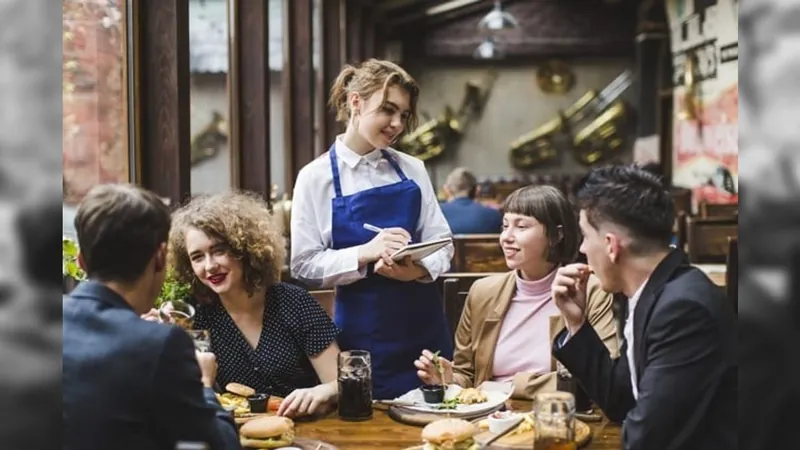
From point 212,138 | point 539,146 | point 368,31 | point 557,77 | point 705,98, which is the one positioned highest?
point 368,31

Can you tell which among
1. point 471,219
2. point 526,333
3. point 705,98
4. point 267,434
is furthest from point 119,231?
point 705,98

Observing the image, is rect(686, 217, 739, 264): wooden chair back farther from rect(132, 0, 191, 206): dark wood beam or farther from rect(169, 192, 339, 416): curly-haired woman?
rect(169, 192, 339, 416): curly-haired woman

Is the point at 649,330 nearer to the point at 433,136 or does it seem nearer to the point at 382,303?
the point at 382,303

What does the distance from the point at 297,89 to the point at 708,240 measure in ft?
10.1

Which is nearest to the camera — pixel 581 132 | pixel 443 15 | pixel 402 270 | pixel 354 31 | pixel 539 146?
pixel 402 270

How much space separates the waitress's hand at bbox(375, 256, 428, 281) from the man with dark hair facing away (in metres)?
0.78

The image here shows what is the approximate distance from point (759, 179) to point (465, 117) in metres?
13.9

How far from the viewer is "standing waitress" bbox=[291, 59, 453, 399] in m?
2.92

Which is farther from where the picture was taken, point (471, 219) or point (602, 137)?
point (602, 137)

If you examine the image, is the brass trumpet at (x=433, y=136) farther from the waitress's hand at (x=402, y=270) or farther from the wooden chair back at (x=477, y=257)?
the waitress's hand at (x=402, y=270)

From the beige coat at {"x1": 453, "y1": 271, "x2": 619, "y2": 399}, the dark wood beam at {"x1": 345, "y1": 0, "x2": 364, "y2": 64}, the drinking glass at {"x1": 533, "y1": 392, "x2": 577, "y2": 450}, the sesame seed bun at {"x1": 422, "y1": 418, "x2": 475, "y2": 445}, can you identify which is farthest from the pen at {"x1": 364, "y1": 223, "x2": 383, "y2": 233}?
the dark wood beam at {"x1": 345, "y1": 0, "x2": 364, "y2": 64}

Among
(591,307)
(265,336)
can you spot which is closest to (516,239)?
(591,307)

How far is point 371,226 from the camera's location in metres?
2.95

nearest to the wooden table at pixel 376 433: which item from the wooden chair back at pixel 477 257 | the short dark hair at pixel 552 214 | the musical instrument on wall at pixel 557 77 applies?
the short dark hair at pixel 552 214
